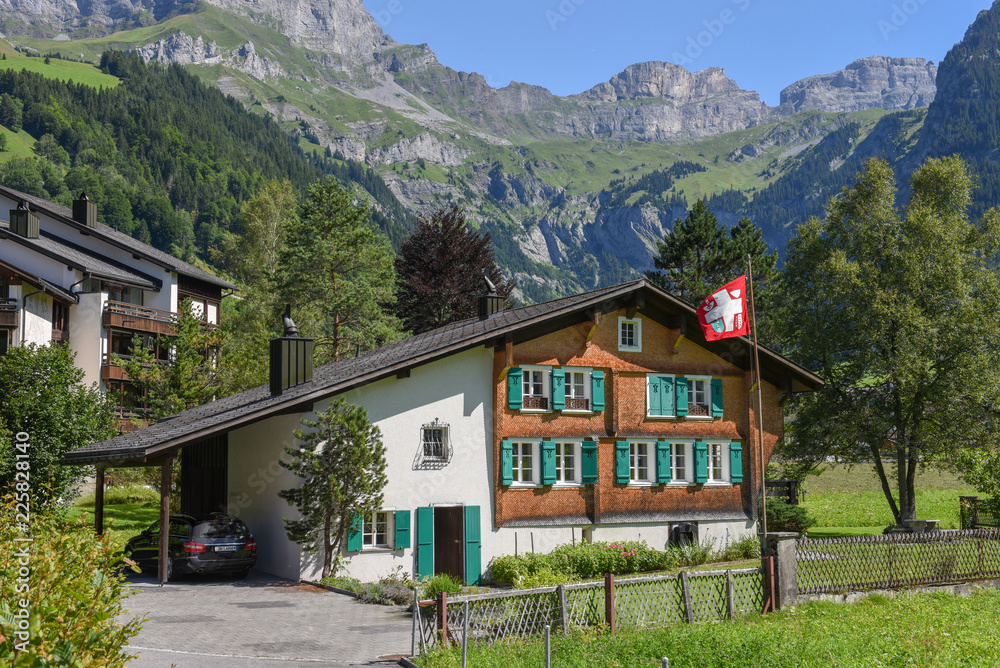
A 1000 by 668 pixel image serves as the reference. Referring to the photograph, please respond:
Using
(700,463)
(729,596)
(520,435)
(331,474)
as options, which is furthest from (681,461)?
A: (729,596)

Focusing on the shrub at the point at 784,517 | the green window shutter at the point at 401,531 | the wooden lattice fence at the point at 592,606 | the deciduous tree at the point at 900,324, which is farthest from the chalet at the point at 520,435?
the wooden lattice fence at the point at 592,606

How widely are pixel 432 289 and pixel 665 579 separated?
33845 millimetres

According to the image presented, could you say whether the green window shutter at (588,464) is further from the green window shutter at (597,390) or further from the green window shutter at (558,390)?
the green window shutter at (558,390)

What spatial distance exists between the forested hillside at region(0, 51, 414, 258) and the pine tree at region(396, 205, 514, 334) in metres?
107

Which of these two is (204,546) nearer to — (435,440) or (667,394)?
(435,440)

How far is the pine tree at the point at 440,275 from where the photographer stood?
159ft

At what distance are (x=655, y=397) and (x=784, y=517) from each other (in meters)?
8.65

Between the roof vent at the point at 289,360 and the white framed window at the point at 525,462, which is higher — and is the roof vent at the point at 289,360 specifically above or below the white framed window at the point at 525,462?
above

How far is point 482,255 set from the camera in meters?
49.8

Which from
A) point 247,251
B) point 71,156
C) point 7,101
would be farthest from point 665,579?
point 7,101

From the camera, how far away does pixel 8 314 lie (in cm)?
4331

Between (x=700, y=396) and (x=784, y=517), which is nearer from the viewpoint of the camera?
(x=700, y=396)

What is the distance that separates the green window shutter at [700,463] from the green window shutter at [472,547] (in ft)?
25.6

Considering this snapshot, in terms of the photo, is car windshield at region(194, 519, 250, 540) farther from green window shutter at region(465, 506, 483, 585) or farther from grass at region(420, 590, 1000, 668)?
grass at region(420, 590, 1000, 668)
